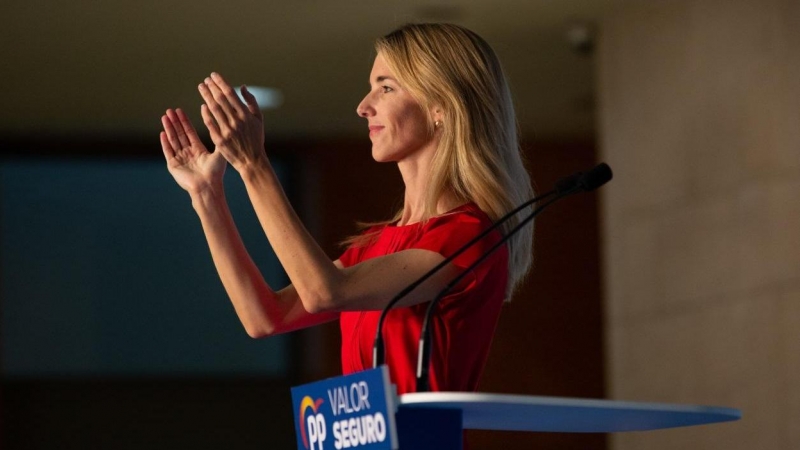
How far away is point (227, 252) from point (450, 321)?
43 cm

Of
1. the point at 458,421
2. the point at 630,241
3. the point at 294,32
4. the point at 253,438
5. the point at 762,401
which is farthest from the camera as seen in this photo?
the point at 253,438

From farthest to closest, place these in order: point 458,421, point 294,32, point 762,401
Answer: point 294,32 → point 762,401 → point 458,421

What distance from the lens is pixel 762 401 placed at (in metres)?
4.94

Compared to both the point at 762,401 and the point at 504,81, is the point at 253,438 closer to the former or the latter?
the point at 762,401

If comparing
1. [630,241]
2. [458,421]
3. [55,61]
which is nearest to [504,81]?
[458,421]

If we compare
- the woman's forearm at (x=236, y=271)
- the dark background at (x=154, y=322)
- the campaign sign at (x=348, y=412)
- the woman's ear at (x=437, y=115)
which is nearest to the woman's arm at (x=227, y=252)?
the woman's forearm at (x=236, y=271)

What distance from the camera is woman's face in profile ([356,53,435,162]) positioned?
208 centimetres

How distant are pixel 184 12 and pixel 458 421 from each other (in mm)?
4666

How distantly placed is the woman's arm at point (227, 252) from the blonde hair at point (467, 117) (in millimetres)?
307

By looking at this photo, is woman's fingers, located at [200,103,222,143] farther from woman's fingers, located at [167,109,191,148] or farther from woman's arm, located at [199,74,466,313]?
woman's fingers, located at [167,109,191,148]

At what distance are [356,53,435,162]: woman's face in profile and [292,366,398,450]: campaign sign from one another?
0.56m

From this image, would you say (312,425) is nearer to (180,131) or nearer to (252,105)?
(252,105)

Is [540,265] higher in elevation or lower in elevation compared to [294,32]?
lower

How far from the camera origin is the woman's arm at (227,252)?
2.11 metres
